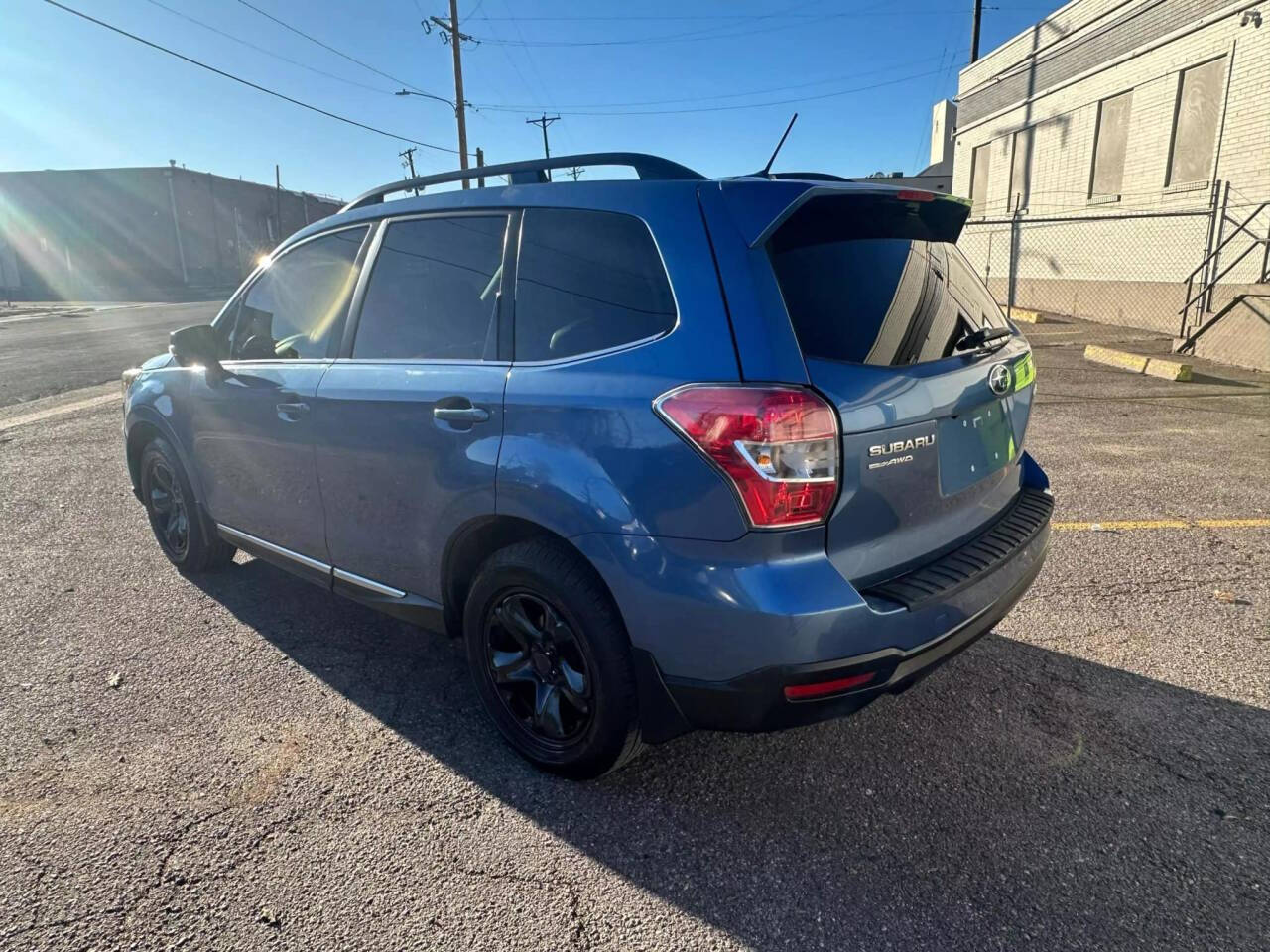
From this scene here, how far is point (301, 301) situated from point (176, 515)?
1697 millimetres

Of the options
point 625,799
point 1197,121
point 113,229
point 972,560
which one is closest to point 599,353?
point 972,560

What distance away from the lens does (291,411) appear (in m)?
3.36

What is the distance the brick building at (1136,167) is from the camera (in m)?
12.0

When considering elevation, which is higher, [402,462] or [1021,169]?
[1021,169]

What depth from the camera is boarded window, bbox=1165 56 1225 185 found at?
42.3 feet

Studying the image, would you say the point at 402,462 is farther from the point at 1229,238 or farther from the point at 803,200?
the point at 1229,238

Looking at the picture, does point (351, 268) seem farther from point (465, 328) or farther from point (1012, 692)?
point (1012, 692)

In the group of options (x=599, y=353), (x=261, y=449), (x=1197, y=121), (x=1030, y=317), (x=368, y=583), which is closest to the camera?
(x=599, y=353)

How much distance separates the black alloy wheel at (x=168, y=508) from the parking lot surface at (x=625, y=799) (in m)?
0.44

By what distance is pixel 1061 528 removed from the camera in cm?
479

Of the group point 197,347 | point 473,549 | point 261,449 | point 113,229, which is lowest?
point 473,549

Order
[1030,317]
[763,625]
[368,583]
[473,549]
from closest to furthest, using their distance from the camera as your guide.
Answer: [763,625]
[473,549]
[368,583]
[1030,317]

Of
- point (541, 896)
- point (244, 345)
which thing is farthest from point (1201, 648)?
point (244, 345)

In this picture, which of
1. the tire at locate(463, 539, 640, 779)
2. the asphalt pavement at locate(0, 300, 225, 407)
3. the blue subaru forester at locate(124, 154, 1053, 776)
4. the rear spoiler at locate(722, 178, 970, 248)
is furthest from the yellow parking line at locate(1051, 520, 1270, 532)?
the asphalt pavement at locate(0, 300, 225, 407)
